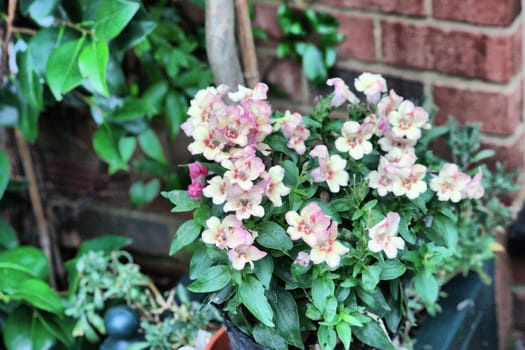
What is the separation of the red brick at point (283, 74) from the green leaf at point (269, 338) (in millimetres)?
631

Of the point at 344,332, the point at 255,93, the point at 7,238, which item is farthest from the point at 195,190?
the point at 7,238

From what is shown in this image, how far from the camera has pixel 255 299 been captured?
1.02m

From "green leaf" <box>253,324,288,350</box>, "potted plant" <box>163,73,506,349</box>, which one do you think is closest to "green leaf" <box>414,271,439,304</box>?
"potted plant" <box>163,73,506,349</box>

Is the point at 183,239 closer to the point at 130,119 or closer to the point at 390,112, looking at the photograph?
the point at 390,112

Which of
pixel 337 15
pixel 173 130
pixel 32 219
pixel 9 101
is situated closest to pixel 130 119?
pixel 173 130

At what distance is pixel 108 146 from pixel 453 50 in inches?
23.1

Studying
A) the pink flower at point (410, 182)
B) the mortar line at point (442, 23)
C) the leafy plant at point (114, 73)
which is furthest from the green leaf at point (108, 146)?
the pink flower at point (410, 182)

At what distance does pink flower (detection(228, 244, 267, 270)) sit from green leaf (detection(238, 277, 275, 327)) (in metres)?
0.03

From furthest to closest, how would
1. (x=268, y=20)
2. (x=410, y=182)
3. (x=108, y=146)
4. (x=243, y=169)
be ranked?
(x=268, y=20)
(x=108, y=146)
(x=410, y=182)
(x=243, y=169)

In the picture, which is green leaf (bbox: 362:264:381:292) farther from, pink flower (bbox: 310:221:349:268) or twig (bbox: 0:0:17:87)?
twig (bbox: 0:0:17:87)

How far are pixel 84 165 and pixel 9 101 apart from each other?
37 centimetres

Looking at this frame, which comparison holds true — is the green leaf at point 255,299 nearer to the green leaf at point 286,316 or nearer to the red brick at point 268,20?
the green leaf at point 286,316

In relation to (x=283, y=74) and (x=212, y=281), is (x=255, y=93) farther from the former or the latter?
(x=283, y=74)

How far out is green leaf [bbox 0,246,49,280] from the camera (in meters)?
1.46
